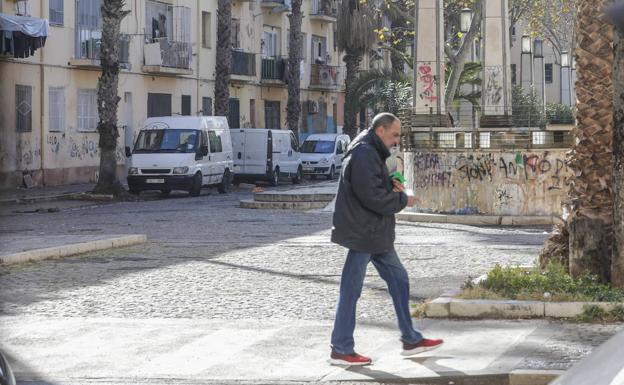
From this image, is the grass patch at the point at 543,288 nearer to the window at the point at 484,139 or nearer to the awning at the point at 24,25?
the window at the point at 484,139

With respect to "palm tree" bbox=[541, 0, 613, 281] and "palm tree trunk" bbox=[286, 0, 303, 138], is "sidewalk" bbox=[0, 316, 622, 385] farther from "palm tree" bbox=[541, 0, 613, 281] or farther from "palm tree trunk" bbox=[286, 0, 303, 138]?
"palm tree trunk" bbox=[286, 0, 303, 138]

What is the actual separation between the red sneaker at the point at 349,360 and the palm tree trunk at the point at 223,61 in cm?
3507

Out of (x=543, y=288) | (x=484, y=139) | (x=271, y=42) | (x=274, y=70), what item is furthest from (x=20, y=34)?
(x=271, y=42)

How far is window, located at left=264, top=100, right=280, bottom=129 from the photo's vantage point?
59.7 m

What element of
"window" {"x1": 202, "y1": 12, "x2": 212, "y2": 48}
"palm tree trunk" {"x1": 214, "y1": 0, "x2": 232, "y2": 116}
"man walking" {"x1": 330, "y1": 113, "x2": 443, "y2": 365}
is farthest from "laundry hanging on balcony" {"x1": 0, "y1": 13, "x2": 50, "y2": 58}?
"man walking" {"x1": 330, "y1": 113, "x2": 443, "y2": 365}

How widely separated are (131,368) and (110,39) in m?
25.5

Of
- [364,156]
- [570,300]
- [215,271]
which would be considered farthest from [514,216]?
[364,156]

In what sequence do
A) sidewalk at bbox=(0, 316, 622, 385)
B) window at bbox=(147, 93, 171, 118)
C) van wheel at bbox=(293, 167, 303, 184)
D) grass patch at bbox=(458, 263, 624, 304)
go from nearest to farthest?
sidewalk at bbox=(0, 316, 622, 385) → grass patch at bbox=(458, 263, 624, 304) → van wheel at bbox=(293, 167, 303, 184) → window at bbox=(147, 93, 171, 118)

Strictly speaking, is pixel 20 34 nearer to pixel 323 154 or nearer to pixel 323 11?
pixel 323 154

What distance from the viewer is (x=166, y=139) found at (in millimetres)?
36688

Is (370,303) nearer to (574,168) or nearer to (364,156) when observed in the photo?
(574,168)

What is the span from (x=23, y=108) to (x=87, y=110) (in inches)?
181

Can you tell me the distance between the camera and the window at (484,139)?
975 inches

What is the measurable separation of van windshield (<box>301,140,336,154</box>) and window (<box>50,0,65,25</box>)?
1375 cm
